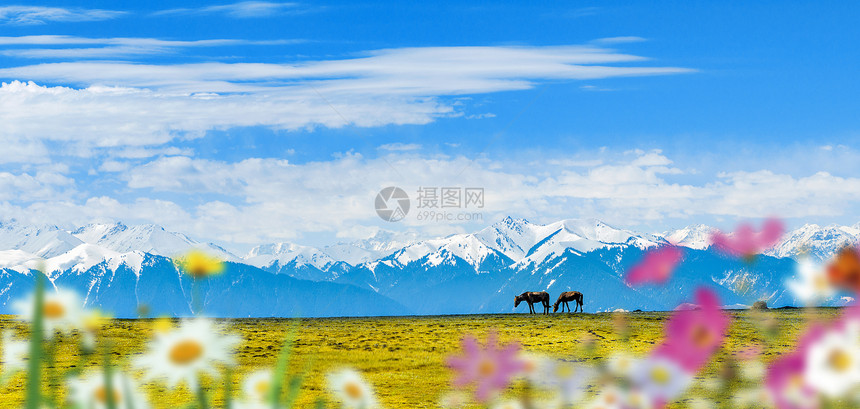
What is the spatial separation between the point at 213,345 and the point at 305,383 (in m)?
23.8

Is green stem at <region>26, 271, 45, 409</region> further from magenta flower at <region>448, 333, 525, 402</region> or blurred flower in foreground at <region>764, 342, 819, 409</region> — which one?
blurred flower in foreground at <region>764, 342, 819, 409</region>

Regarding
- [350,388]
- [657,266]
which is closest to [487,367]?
[350,388]

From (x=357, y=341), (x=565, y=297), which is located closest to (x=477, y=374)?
(x=357, y=341)

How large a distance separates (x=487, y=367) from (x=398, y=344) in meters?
32.6

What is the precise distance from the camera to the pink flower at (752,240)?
2158 mm

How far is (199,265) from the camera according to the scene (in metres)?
2.81

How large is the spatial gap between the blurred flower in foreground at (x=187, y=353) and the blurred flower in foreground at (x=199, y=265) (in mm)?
253

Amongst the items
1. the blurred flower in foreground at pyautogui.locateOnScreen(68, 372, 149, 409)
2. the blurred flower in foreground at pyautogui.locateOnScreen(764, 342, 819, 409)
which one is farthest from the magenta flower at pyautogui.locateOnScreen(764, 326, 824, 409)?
the blurred flower in foreground at pyautogui.locateOnScreen(68, 372, 149, 409)

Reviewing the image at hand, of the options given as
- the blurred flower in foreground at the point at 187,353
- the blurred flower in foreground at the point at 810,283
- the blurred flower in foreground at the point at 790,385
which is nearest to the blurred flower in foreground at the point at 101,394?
the blurred flower in foreground at the point at 187,353

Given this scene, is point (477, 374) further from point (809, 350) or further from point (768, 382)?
point (809, 350)

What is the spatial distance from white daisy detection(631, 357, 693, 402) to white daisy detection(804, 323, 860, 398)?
31 cm

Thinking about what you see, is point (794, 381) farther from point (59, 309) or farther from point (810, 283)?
point (59, 309)

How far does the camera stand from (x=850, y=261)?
1.97 meters

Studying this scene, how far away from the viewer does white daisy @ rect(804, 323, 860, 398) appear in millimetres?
1645
